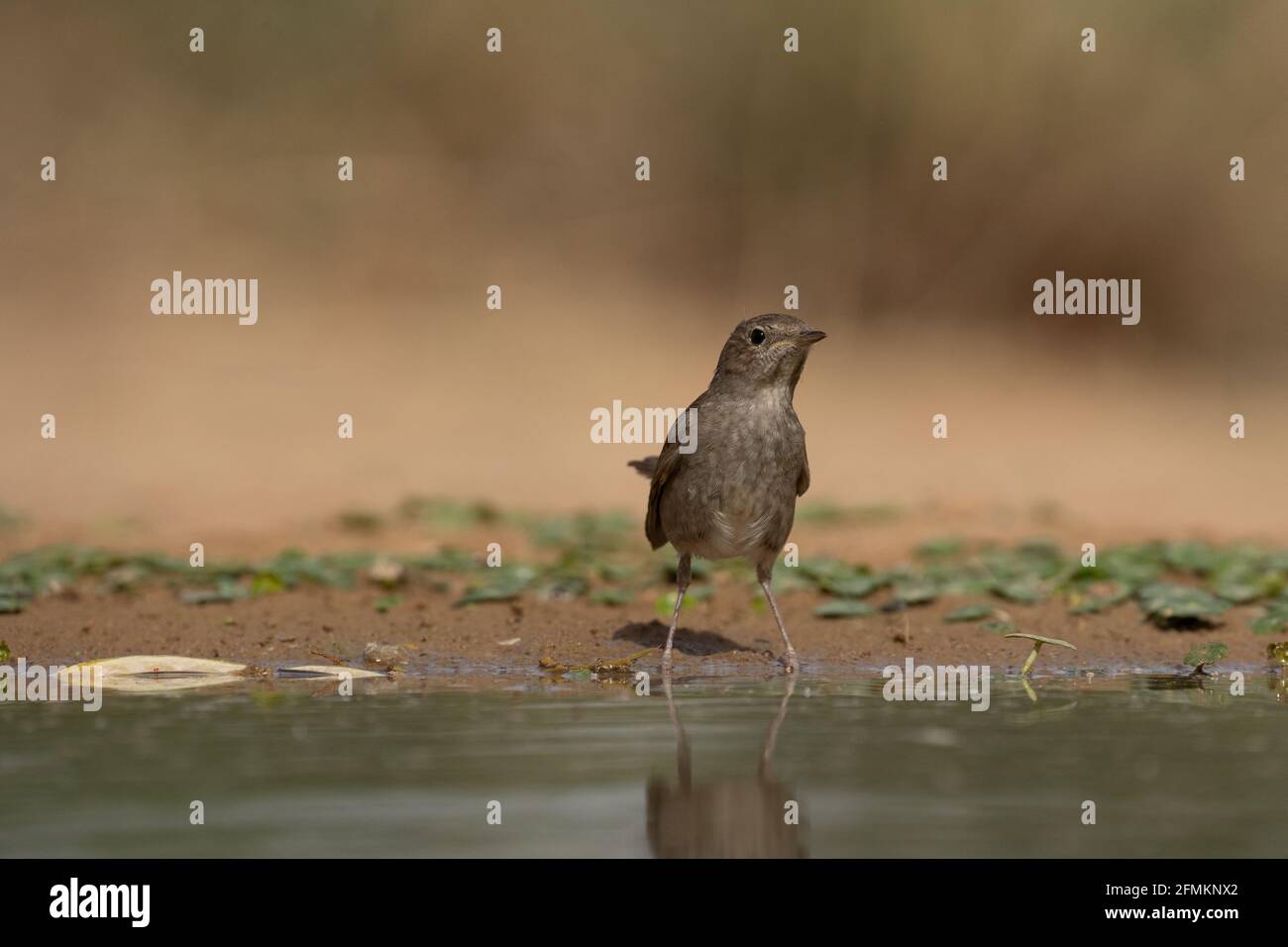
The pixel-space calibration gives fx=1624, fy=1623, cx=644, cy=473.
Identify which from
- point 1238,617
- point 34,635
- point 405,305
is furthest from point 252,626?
point 405,305

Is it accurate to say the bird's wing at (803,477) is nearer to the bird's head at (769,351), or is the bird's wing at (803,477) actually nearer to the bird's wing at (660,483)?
the bird's head at (769,351)

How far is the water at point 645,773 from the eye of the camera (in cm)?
371

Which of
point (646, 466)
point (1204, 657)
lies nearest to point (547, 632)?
point (646, 466)

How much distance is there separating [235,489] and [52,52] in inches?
250

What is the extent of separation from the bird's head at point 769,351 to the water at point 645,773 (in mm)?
1536

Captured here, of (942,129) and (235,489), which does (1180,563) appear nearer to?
(235,489)

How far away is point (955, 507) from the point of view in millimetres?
12711

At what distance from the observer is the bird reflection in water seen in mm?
3707

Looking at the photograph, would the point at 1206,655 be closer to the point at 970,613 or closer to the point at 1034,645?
the point at 1034,645

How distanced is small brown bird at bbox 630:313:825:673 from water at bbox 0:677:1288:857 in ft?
3.49

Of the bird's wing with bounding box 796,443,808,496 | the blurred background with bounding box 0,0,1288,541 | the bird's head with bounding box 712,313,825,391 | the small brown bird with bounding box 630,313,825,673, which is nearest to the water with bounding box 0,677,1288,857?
the small brown bird with bounding box 630,313,825,673

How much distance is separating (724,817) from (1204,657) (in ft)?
11.3

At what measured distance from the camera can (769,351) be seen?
7.07 meters

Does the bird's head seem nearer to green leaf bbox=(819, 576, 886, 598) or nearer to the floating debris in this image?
the floating debris
